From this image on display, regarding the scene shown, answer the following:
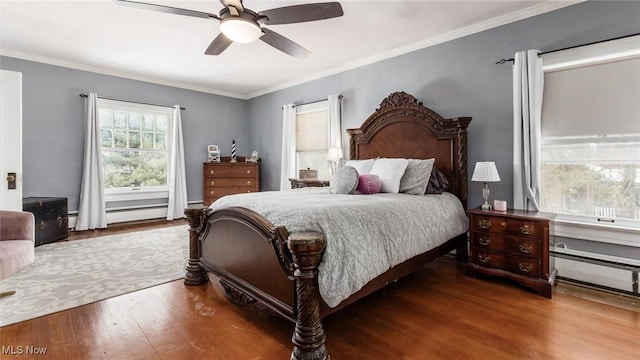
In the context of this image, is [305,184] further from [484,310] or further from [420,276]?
[484,310]

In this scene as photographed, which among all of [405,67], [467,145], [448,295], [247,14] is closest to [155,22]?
[247,14]

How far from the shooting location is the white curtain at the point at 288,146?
219 inches

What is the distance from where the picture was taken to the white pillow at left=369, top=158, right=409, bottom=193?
125 inches

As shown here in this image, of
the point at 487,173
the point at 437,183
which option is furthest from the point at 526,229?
the point at 437,183

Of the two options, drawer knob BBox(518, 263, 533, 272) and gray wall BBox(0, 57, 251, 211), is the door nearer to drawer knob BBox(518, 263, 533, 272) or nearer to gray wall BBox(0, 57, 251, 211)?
gray wall BBox(0, 57, 251, 211)

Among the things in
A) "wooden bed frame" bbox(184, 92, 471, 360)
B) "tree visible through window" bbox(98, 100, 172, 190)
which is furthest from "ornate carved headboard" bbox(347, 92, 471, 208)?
"tree visible through window" bbox(98, 100, 172, 190)

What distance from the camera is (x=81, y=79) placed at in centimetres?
486

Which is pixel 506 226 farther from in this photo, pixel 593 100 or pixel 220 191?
pixel 220 191

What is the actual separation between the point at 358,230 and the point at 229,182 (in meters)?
4.32

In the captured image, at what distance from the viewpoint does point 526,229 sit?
255cm

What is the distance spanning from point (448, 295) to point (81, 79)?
6.02 meters

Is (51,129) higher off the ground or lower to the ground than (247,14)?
lower

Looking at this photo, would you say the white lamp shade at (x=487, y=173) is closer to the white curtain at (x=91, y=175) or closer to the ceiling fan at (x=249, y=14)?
the ceiling fan at (x=249, y=14)

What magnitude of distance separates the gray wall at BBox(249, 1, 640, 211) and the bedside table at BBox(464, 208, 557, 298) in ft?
2.17
